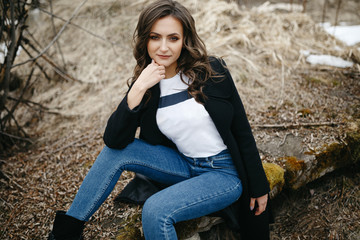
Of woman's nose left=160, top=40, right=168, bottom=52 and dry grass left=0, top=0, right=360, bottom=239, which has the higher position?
woman's nose left=160, top=40, right=168, bottom=52

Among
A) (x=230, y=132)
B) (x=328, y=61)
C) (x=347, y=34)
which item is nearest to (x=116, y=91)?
(x=230, y=132)

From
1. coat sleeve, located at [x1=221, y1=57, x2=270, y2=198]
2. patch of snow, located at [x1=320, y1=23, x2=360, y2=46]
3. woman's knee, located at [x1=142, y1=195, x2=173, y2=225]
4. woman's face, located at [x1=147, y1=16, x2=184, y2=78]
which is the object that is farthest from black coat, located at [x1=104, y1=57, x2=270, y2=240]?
patch of snow, located at [x1=320, y1=23, x2=360, y2=46]

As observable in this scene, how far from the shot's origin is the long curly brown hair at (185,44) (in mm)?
1686

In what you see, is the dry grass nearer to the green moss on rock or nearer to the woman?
the green moss on rock

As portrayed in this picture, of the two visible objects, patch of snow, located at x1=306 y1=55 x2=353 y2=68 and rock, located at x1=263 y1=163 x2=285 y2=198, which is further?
patch of snow, located at x1=306 y1=55 x2=353 y2=68

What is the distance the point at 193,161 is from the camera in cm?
183

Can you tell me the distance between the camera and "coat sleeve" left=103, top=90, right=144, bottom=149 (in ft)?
5.52

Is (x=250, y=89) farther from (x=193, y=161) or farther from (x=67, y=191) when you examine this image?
(x=67, y=191)

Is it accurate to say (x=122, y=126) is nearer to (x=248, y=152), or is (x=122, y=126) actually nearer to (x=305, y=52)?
(x=248, y=152)

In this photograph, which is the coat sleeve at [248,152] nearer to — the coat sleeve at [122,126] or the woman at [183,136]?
the woman at [183,136]

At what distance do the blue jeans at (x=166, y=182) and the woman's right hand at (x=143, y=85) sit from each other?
331mm

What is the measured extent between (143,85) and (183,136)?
445mm

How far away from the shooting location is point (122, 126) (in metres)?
1.69

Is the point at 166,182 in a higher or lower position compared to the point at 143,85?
lower
